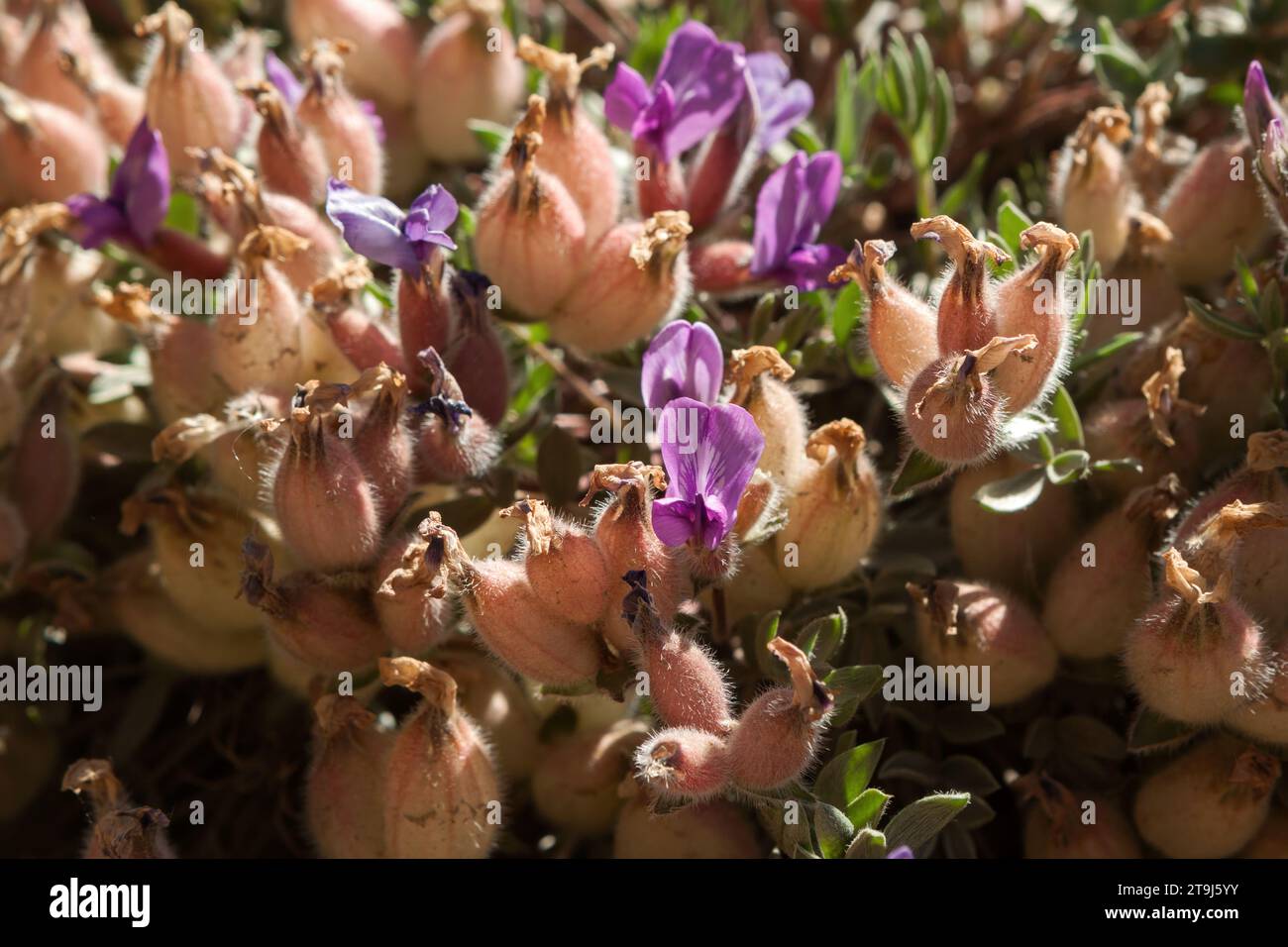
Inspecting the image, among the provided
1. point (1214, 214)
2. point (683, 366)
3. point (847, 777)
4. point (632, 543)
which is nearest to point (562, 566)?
point (632, 543)

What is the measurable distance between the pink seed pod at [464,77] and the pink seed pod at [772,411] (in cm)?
81

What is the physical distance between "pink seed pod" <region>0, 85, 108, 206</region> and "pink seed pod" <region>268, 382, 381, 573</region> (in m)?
0.88

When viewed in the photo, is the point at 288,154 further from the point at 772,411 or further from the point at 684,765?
the point at 684,765

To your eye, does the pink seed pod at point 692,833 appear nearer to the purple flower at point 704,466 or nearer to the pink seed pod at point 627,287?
the purple flower at point 704,466

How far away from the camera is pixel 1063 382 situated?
187 centimetres

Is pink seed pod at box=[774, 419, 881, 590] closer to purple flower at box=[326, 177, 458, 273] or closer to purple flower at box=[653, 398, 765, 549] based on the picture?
purple flower at box=[653, 398, 765, 549]

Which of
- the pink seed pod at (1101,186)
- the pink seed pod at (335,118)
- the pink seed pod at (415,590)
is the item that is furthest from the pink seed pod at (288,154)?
the pink seed pod at (1101,186)

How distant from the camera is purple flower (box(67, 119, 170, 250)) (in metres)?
1.99

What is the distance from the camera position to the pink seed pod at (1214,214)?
76.1 inches

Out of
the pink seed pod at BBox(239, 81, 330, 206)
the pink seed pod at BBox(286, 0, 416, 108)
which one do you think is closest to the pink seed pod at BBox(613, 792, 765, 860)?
the pink seed pod at BBox(239, 81, 330, 206)

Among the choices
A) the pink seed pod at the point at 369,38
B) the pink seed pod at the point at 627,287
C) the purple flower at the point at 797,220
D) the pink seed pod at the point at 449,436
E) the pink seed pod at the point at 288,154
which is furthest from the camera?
the pink seed pod at the point at 369,38

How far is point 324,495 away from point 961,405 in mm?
756
